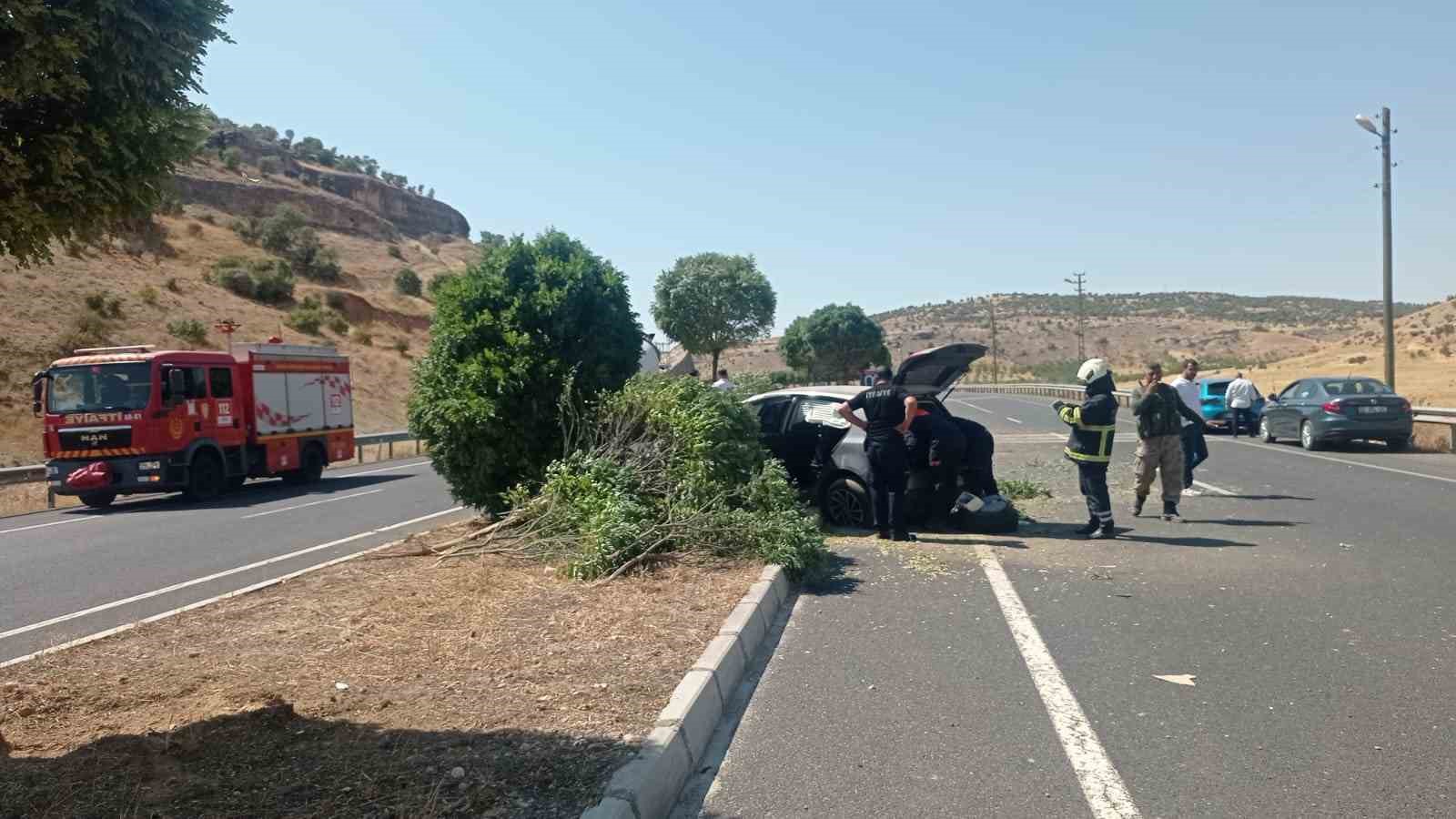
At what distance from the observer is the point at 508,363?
1051 centimetres

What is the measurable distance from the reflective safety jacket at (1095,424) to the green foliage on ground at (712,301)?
Result: 4101 centimetres

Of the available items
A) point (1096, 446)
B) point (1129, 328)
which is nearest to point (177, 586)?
point (1096, 446)

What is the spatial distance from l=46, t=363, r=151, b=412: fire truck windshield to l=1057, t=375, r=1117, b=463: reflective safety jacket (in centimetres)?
1435

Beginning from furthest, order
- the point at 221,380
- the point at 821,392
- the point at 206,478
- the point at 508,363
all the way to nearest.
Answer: the point at 221,380 → the point at 206,478 → the point at 821,392 → the point at 508,363

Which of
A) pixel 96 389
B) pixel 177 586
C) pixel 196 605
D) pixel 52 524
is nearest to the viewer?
pixel 196 605

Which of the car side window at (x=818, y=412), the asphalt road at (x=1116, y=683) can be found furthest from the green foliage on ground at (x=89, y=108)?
the car side window at (x=818, y=412)

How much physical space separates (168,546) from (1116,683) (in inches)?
425

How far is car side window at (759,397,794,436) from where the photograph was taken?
11.9 meters

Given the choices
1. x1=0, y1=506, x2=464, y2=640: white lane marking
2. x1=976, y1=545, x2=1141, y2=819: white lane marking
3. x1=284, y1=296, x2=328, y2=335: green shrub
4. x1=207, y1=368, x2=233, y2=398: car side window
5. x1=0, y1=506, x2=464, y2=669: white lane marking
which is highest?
x1=284, y1=296, x2=328, y2=335: green shrub

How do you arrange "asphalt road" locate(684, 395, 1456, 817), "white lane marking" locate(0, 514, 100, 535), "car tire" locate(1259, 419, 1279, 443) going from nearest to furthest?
"asphalt road" locate(684, 395, 1456, 817), "white lane marking" locate(0, 514, 100, 535), "car tire" locate(1259, 419, 1279, 443)

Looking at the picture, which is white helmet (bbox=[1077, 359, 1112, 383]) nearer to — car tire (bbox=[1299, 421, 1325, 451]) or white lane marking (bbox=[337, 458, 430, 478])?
car tire (bbox=[1299, 421, 1325, 451])

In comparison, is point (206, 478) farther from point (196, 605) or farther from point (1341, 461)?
point (1341, 461)

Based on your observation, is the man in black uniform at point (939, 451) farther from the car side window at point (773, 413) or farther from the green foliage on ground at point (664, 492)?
the car side window at point (773, 413)

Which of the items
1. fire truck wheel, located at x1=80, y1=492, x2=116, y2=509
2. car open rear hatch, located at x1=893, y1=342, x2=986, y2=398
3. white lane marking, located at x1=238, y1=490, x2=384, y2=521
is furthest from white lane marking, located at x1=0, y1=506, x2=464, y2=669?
fire truck wheel, located at x1=80, y1=492, x2=116, y2=509
